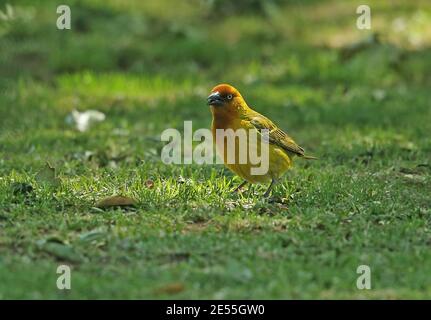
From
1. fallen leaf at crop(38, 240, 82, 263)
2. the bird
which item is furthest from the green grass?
the bird

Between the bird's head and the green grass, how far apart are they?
0.57 meters

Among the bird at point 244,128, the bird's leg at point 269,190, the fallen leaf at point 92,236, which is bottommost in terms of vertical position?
the fallen leaf at point 92,236

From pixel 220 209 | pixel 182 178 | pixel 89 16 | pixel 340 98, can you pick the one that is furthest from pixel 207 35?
pixel 220 209

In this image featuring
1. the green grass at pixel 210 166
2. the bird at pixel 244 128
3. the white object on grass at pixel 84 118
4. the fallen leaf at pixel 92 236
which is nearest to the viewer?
the green grass at pixel 210 166

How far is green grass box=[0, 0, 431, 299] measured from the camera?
543 cm

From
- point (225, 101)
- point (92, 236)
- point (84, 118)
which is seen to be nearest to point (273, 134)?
point (225, 101)

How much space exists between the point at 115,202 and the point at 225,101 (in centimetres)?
123

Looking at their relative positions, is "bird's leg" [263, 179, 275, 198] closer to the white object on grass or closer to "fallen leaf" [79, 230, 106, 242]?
"fallen leaf" [79, 230, 106, 242]

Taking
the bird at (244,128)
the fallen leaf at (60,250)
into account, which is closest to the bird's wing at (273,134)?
the bird at (244,128)

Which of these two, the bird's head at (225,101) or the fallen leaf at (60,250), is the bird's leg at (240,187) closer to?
the bird's head at (225,101)

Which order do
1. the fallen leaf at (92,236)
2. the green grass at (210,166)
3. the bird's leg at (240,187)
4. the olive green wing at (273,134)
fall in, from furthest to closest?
the olive green wing at (273,134), the bird's leg at (240,187), the fallen leaf at (92,236), the green grass at (210,166)

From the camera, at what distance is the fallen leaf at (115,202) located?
649 centimetres

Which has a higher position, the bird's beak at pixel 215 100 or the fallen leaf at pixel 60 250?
the bird's beak at pixel 215 100

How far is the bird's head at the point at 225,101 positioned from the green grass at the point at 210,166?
1.88 feet
